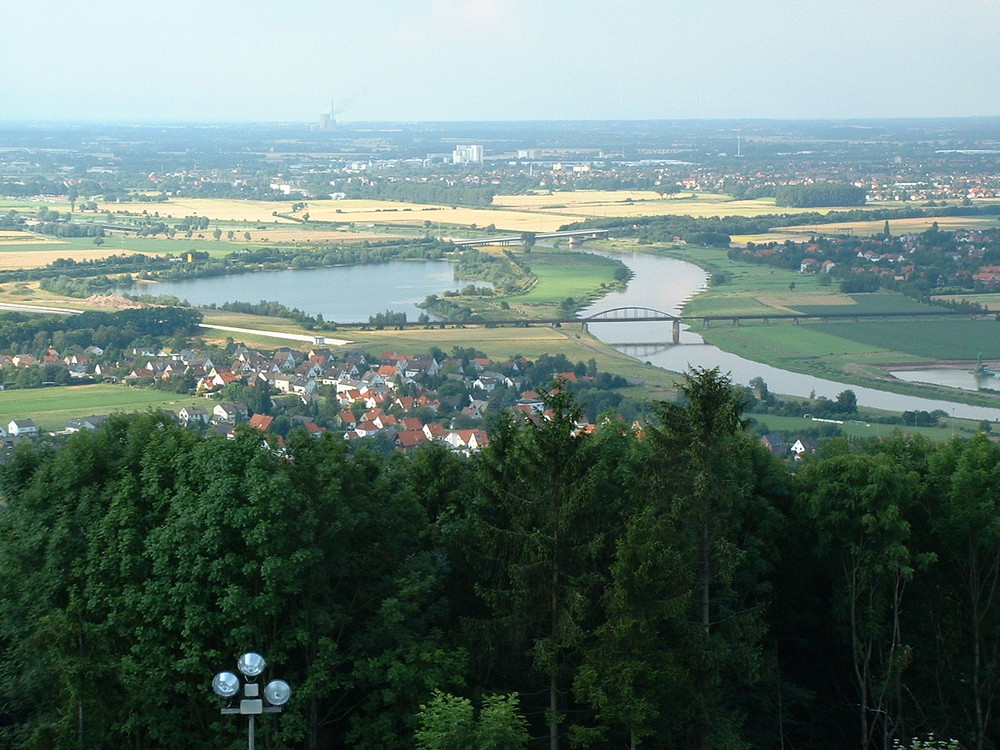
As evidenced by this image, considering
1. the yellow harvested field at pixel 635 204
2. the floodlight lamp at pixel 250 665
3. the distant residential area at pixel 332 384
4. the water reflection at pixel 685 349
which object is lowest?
the water reflection at pixel 685 349

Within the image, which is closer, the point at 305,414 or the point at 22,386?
the point at 305,414

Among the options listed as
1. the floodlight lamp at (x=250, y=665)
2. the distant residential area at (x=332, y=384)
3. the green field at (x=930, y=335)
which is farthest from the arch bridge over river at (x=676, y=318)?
the floodlight lamp at (x=250, y=665)

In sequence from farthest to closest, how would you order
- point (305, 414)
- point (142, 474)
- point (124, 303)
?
point (124, 303), point (305, 414), point (142, 474)

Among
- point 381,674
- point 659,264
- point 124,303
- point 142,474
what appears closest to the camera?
point 381,674

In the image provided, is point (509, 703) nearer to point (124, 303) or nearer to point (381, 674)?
point (381, 674)

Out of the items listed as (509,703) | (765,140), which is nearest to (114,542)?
(509,703)

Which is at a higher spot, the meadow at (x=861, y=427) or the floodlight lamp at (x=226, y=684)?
the floodlight lamp at (x=226, y=684)

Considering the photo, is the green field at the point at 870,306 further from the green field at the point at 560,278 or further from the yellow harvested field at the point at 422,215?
the yellow harvested field at the point at 422,215

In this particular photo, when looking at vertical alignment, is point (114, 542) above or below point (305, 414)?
above
